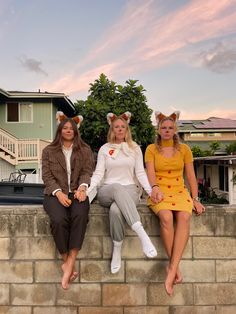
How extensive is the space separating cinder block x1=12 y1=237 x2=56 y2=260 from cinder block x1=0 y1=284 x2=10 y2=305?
32 cm

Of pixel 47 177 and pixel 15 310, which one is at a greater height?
pixel 47 177

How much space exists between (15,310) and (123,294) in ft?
3.67

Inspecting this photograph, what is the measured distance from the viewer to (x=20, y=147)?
2297cm

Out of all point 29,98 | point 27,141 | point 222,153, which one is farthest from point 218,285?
point 222,153

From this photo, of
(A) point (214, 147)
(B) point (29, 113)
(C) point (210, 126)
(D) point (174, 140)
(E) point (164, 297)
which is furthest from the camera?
(C) point (210, 126)

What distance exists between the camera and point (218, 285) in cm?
423

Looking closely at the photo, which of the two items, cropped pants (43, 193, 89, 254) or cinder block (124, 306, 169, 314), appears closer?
cropped pants (43, 193, 89, 254)

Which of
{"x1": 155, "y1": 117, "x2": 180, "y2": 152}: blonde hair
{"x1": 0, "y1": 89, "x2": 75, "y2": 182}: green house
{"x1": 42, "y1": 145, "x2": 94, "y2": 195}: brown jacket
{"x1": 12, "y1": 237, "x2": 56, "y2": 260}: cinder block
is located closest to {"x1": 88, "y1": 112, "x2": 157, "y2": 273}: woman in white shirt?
{"x1": 42, "y1": 145, "x2": 94, "y2": 195}: brown jacket

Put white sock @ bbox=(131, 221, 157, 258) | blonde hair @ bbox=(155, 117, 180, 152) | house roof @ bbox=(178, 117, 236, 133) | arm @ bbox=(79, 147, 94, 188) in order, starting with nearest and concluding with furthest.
Answer: 1. white sock @ bbox=(131, 221, 157, 258)
2. arm @ bbox=(79, 147, 94, 188)
3. blonde hair @ bbox=(155, 117, 180, 152)
4. house roof @ bbox=(178, 117, 236, 133)

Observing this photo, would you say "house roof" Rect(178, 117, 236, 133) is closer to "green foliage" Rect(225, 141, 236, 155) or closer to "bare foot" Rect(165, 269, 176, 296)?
"green foliage" Rect(225, 141, 236, 155)

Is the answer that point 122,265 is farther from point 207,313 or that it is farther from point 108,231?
point 207,313

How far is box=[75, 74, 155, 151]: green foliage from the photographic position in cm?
2291

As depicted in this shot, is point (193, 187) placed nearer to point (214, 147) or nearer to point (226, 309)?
point (226, 309)

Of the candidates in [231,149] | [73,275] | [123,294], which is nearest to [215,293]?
[123,294]
